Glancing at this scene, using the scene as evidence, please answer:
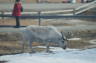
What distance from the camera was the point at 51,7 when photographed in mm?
38531

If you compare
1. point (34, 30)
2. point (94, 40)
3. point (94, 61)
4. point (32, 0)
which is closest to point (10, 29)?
point (94, 40)

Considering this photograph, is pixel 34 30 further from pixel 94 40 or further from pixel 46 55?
pixel 94 40

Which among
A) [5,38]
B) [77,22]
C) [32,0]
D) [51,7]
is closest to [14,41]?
[5,38]

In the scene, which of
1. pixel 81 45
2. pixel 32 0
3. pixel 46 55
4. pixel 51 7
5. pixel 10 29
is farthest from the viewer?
pixel 32 0

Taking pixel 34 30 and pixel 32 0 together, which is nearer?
pixel 34 30

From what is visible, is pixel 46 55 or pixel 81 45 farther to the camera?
pixel 81 45

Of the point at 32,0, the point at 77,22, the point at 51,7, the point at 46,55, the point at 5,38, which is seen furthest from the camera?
the point at 32,0

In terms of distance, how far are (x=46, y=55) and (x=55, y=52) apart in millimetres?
764

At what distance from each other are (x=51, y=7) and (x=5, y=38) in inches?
925

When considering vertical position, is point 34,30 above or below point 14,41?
above

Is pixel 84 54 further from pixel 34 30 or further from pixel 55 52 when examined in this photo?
pixel 34 30

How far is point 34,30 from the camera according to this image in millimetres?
11266

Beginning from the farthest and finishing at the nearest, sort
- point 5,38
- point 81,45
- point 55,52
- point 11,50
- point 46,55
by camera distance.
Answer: point 5,38 < point 81,45 < point 11,50 < point 55,52 < point 46,55

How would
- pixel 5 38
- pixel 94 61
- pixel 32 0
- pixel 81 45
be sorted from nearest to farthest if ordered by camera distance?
1. pixel 94 61
2. pixel 81 45
3. pixel 5 38
4. pixel 32 0
